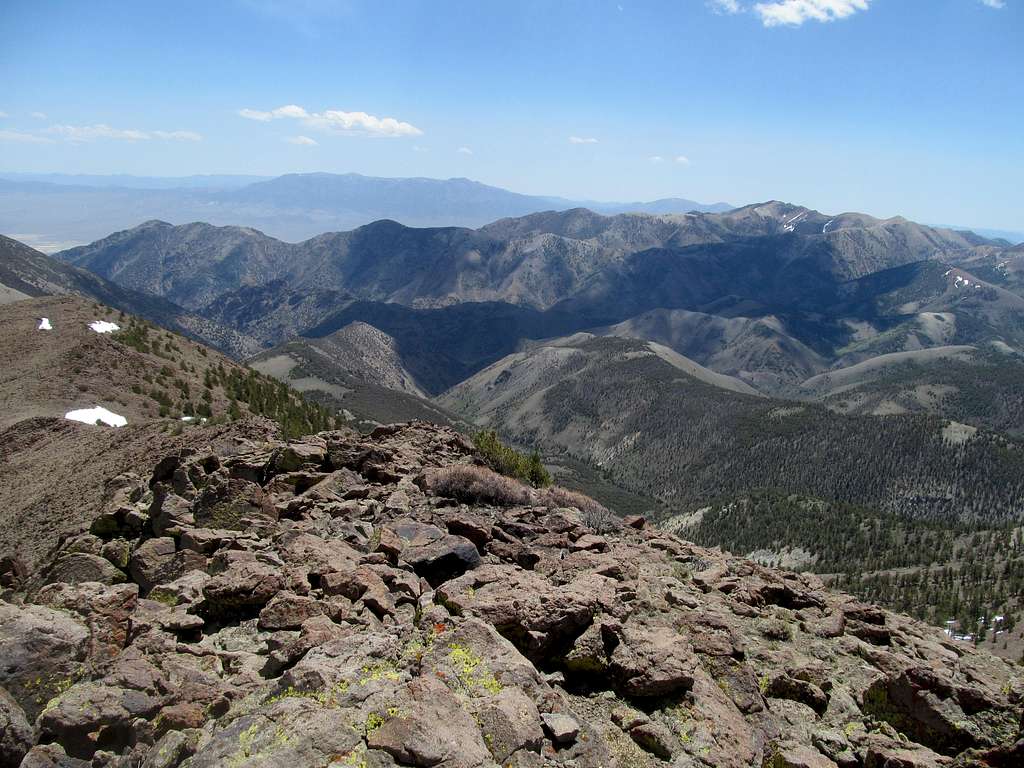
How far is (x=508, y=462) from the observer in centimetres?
2933

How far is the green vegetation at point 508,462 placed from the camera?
28.6 meters

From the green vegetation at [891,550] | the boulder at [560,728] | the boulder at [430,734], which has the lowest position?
the green vegetation at [891,550]

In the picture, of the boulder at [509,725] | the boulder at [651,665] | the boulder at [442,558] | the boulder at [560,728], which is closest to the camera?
the boulder at [509,725]

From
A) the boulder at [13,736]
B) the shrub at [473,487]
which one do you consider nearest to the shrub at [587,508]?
the shrub at [473,487]

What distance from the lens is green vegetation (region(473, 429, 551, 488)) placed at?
28578mm

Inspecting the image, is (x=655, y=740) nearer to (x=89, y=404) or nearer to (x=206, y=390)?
(x=89, y=404)

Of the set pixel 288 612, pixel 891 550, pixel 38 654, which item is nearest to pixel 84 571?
pixel 38 654

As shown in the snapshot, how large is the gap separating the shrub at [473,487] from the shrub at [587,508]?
190 cm

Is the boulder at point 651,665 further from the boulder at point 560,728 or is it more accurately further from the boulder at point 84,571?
the boulder at point 84,571

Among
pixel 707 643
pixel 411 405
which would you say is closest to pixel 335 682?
pixel 707 643

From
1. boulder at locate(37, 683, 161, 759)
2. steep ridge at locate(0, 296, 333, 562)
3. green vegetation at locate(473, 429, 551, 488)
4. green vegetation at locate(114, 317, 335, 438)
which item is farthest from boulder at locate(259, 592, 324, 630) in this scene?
green vegetation at locate(114, 317, 335, 438)

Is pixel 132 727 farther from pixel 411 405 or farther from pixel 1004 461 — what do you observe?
pixel 1004 461

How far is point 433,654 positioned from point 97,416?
1549 inches

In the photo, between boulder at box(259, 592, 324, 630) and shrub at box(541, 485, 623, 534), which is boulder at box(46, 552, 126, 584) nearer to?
boulder at box(259, 592, 324, 630)
